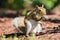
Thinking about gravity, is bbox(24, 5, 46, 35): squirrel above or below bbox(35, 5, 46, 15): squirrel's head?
below

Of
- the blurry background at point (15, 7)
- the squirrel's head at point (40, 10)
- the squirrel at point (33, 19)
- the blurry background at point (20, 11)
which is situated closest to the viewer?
the squirrel's head at point (40, 10)

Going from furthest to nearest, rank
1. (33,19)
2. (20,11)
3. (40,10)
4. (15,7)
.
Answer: (20,11) < (15,7) < (33,19) < (40,10)

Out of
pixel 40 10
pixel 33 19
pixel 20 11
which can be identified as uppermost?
pixel 40 10

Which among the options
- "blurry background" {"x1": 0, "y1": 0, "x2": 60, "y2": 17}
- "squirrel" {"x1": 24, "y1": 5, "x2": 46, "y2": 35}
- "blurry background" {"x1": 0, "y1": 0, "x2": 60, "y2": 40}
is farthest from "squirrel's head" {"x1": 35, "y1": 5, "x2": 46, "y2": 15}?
"blurry background" {"x1": 0, "y1": 0, "x2": 60, "y2": 17}

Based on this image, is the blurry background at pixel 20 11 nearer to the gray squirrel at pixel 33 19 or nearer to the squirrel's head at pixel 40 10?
the gray squirrel at pixel 33 19

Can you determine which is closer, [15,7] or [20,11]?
[15,7]

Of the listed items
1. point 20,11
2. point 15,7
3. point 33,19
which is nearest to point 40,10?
point 33,19

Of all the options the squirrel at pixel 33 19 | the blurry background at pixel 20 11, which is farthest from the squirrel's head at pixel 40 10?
the blurry background at pixel 20 11

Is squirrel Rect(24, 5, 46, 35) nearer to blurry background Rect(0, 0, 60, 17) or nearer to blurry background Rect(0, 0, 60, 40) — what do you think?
blurry background Rect(0, 0, 60, 40)

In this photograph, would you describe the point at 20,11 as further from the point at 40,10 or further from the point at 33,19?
the point at 40,10

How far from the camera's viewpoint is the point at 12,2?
1516 centimetres

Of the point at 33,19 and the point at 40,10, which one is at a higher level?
the point at 40,10

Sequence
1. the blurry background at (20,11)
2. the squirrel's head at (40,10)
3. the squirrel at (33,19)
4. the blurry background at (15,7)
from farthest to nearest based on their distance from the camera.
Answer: the blurry background at (15,7), the blurry background at (20,11), the squirrel at (33,19), the squirrel's head at (40,10)

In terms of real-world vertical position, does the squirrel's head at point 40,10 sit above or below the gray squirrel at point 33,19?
above
